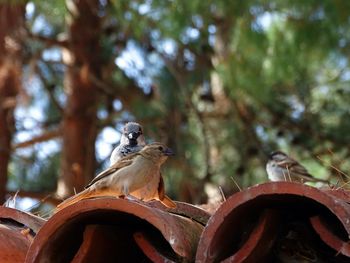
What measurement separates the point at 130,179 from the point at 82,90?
686 centimetres

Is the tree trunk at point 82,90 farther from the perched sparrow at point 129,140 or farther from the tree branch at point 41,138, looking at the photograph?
the perched sparrow at point 129,140

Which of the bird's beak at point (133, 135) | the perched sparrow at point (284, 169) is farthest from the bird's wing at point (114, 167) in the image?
the perched sparrow at point (284, 169)

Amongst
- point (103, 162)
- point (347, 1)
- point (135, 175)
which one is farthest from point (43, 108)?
point (135, 175)

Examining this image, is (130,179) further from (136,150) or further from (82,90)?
(82,90)

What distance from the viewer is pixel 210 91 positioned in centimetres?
1144

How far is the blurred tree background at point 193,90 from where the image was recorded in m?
9.70

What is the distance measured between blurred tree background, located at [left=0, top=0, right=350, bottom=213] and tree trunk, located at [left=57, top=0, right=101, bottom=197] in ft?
0.05

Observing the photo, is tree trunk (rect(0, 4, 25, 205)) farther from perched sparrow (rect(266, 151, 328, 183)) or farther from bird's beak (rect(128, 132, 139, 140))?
bird's beak (rect(128, 132, 139, 140))

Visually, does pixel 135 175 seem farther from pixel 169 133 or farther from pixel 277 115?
pixel 277 115

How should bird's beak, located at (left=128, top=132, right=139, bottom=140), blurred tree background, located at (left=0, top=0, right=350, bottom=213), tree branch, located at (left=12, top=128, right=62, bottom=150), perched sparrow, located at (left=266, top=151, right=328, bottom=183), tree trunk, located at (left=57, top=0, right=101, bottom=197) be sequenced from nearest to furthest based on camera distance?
1. bird's beak, located at (left=128, top=132, right=139, bottom=140)
2. perched sparrow, located at (left=266, top=151, right=328, bottom=183)
3. blurred tree background, located at (left=0, top=0, right=350, bottom=213)
4. tree trunk, located at (left=57, top=0, right=101, bottom=197)
5. tree branch, located at (left=12, top=128, right=62, bottom=150)

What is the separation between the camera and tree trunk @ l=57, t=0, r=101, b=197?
10.8 m

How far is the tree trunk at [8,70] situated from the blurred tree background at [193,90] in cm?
1

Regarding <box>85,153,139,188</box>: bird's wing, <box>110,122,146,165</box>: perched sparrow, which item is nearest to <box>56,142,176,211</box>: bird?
<box>85,153,139,188</box>: bird's wing

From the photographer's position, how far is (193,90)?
10734 millimetres
